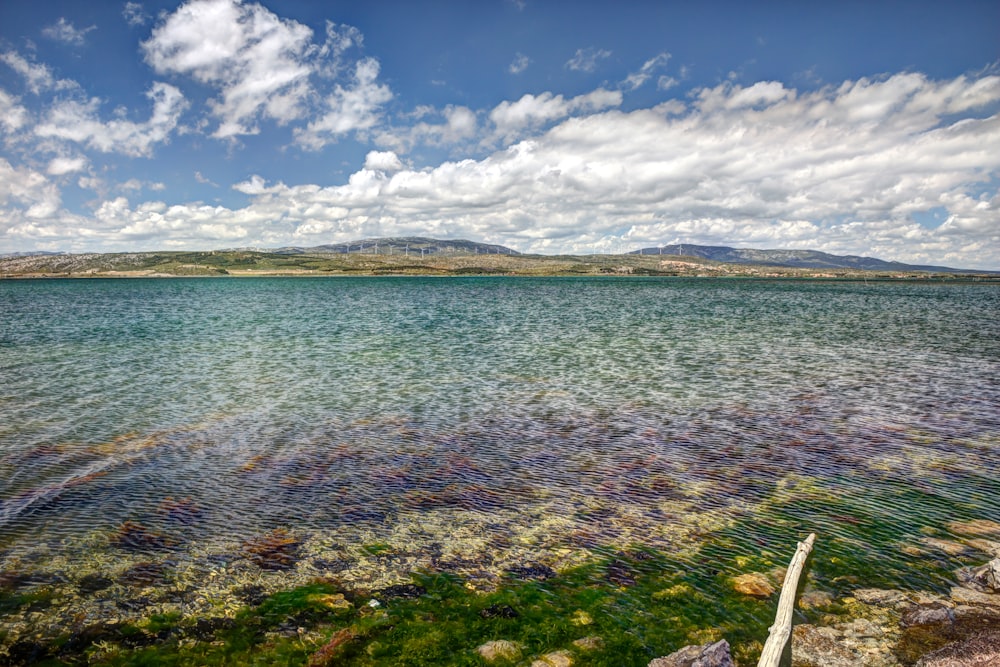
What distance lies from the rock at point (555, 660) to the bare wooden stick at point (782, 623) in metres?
2.74

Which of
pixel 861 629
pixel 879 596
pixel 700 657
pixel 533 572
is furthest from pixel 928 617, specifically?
pixel 533 572

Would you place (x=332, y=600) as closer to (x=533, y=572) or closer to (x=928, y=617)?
(x=533, y=572)

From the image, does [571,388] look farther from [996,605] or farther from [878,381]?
[996,605]

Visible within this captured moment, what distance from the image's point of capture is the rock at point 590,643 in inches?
349

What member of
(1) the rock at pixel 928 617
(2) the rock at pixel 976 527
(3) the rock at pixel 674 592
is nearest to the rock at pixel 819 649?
(1) the rock at pixel 928 617

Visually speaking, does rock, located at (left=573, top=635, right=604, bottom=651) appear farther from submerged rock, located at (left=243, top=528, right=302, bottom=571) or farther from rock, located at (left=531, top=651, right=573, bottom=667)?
submerged rock, located at (left=243, top=528, right=302, bottom=571)

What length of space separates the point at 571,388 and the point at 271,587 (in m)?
20.2

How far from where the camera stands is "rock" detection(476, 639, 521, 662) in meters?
8.66

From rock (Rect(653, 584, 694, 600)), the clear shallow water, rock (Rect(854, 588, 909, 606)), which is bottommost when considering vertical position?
the clear shallow water

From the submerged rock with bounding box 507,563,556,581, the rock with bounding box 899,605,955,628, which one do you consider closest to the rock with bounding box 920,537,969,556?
the rock with bounding box 899,605,955,628

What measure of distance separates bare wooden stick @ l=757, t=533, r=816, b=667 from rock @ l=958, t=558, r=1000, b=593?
118 inches

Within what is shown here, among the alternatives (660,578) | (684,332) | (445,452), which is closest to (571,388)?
(445,452)

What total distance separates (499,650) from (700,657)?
305cm

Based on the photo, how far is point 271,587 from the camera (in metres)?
10.5
